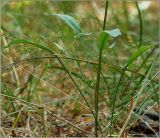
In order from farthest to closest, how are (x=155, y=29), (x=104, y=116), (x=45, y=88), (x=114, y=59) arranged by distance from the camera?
(x=155, y=29) < (x=45, y=88) < (x=114, y=59) < (x=104, y=116)

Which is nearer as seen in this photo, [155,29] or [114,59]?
[114,59]

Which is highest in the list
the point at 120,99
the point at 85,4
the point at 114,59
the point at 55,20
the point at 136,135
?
the point at 85,4

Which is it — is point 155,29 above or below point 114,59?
above

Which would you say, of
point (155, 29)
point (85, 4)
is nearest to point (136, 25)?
point (155, 29)

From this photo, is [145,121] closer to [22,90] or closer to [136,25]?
[22,90]

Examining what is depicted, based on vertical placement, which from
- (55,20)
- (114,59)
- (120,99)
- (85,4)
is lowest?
(120,99)

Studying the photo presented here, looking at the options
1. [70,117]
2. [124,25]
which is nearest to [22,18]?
[124,25]

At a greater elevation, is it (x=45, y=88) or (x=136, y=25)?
(x=136, y=25)

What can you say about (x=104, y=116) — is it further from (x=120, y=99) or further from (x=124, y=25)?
(x=124, y=25)

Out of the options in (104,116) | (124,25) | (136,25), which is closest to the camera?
(104,116)
